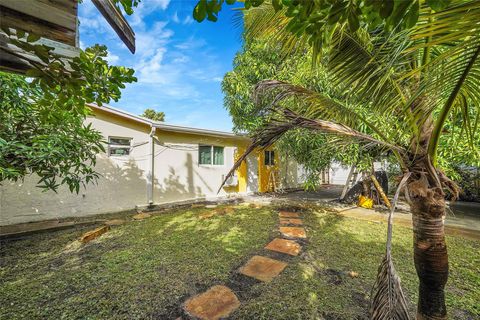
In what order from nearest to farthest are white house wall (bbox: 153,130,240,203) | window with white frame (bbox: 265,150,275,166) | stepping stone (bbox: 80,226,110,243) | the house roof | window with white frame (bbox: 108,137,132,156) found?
stepping stone (bbox: 80,226,110,243), the house roof, window with white frame (bbox: 108,137,132,156), white house wall (bbox: 153,130,240,203), window with white frame (bbox: 265,150,275,166)

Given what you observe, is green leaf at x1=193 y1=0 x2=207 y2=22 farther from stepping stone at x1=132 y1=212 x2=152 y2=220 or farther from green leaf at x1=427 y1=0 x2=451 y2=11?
stepping stone at x1=132 y1=212 x2=152 y2=220

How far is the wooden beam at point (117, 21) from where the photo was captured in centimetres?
141

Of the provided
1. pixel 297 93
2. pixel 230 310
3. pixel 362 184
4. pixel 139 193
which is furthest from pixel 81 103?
pixel 362 184

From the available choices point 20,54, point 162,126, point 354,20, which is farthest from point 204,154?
point 354,20

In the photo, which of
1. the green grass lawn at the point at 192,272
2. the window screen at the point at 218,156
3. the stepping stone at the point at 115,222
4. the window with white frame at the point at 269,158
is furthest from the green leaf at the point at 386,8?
the window with white frame at the point at 269,158

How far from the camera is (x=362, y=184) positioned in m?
7.60

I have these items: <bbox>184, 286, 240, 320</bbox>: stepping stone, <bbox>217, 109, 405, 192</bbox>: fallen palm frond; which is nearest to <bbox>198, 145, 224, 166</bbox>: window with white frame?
<bbox>184, 286, 240, 320</bbox>: stepping stone

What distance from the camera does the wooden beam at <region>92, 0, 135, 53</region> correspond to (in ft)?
4.63

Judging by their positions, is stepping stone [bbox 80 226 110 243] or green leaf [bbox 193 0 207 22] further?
stepping stone [bbox 80 226 110 243]

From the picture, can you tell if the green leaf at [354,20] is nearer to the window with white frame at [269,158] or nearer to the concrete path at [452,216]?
the concrete path at [452,216]

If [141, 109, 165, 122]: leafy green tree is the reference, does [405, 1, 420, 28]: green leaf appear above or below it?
below

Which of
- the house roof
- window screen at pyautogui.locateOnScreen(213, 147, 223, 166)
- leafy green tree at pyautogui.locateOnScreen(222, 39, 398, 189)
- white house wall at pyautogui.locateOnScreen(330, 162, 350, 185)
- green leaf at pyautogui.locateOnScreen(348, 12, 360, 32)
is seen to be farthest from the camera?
white house wall at pyautogui.locateOnScreen(330, 162, 350, 185)

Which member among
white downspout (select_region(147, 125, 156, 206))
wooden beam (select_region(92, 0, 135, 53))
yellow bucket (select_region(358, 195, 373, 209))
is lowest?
yellow bucket (select_region(358, 195, 373, 209))

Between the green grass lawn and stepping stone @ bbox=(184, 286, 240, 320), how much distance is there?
105 mm
